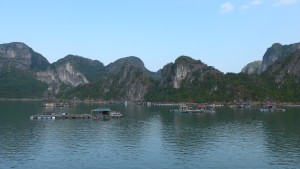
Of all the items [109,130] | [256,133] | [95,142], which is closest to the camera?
[95,142]

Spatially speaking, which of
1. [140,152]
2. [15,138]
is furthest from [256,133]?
[15,138]

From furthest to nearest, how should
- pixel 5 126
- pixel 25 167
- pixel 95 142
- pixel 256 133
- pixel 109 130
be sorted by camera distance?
pixel 5 126, pixel 109 130, pixel 256 133, pixel 95 142, pixel 25 167

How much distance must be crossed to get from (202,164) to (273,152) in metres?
20.3

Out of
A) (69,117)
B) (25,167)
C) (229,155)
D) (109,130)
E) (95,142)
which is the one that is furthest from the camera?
(69,117)

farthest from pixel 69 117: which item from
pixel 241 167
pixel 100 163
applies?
pixel 241 167

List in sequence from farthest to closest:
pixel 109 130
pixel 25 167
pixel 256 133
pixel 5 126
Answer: pixel 5 126 → pixel 109 130 → pixel 256 133 → pixel 25 167

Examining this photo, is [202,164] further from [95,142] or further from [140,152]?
[95,142]

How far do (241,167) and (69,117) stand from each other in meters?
108

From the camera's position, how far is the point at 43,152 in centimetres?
7944

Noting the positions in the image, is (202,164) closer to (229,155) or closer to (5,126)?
(229,155)

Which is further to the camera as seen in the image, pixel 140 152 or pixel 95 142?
pixel 95 142

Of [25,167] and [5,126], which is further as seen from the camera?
[5,126]

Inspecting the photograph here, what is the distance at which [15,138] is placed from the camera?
321ft

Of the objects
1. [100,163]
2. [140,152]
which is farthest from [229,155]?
[100,163]
